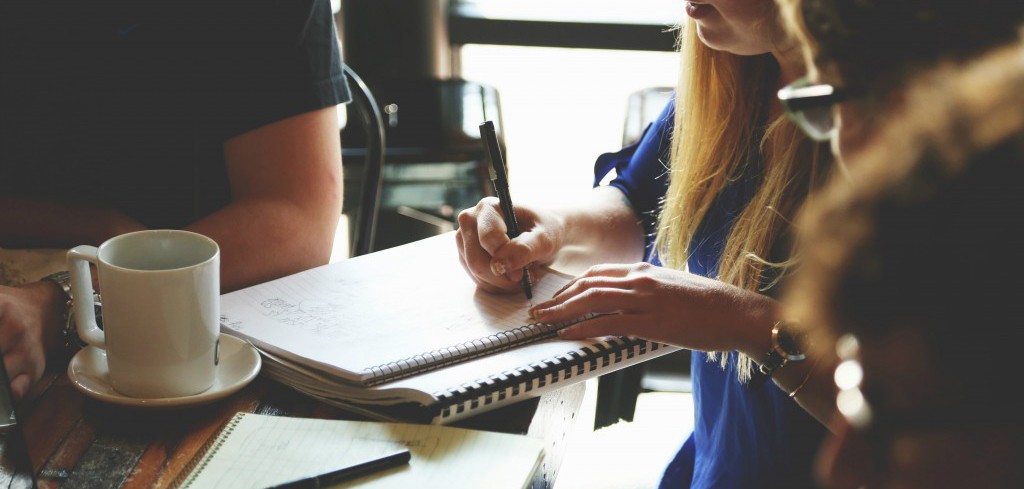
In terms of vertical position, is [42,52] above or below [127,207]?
above

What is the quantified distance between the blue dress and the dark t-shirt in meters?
0.47

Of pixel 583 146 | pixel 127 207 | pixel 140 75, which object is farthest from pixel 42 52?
pixel 583 146

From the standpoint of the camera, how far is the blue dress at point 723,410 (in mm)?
989

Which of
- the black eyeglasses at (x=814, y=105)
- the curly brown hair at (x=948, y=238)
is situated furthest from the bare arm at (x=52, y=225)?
the curly brown hair at (x=948, y=238)

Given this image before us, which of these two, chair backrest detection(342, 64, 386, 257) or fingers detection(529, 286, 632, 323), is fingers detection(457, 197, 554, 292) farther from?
chair backrest detection(342, 64, 386, 257)

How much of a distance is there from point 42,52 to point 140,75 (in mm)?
126

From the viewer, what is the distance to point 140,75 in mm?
1164

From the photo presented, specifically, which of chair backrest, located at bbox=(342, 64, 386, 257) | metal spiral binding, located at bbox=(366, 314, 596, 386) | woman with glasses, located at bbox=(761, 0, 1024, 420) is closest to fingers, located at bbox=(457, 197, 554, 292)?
metal spiral binding, located at bbox=(366, 314, 596, 386)

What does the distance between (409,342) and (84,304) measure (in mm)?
290

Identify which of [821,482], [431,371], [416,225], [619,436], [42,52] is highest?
[42,52]

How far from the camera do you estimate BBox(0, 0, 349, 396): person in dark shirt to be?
44.6 inches

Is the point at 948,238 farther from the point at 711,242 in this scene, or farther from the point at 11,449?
the point at 711,242

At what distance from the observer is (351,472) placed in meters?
0.63

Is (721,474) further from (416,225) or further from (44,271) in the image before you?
(416,225)
